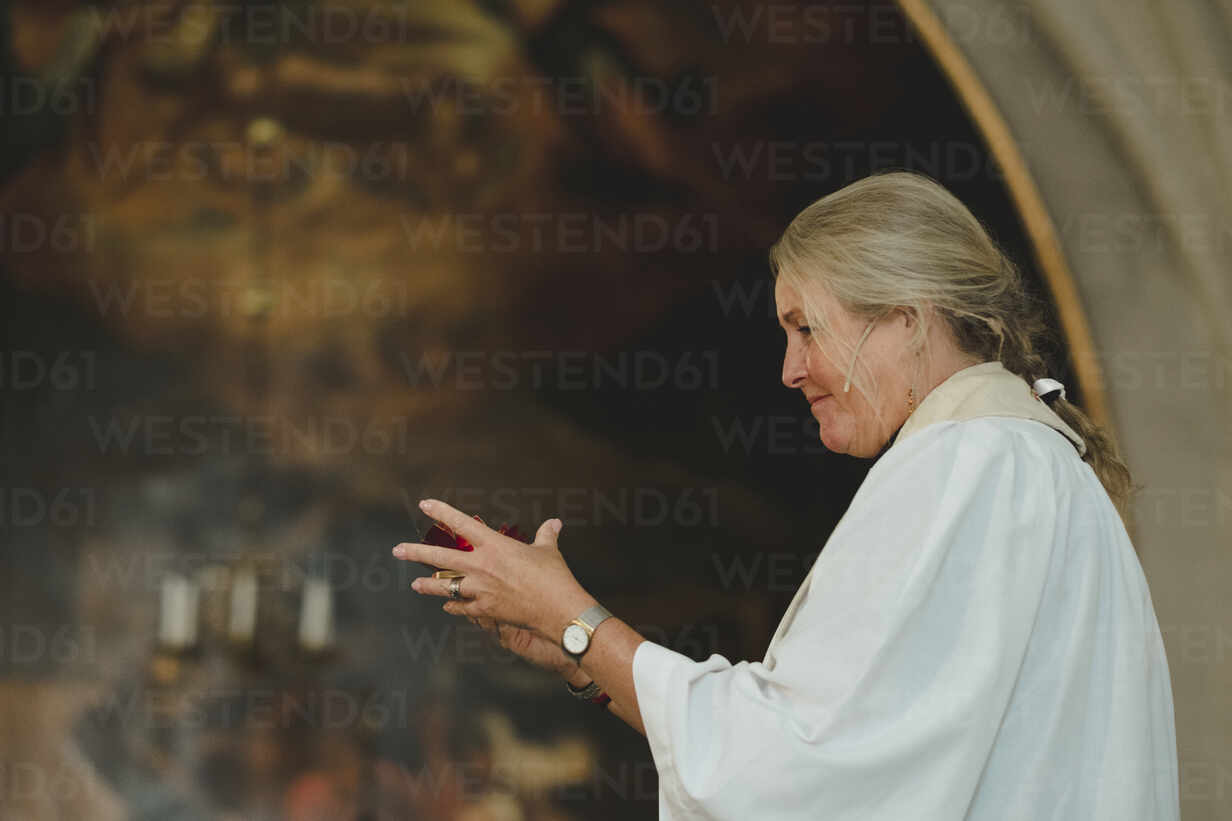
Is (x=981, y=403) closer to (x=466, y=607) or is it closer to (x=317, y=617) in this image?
(x=466, y=607)

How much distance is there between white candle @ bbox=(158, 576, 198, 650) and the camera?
12.4 feet

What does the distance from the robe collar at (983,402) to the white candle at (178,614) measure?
2.60m

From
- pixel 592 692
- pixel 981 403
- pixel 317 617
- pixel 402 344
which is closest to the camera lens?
pixel 981 403

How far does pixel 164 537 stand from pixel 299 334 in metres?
0.70

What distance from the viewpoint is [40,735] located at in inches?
148

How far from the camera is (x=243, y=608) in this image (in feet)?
12.4

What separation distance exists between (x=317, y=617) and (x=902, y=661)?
2513 millimetres

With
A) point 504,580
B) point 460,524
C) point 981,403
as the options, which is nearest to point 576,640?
point 504,580

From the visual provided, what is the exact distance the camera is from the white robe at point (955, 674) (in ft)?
5.10

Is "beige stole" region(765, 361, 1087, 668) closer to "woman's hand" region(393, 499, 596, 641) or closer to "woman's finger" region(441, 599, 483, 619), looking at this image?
"woman's hand" region(393, 499, 596, 641)

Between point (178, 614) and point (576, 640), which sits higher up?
point (576, 640)

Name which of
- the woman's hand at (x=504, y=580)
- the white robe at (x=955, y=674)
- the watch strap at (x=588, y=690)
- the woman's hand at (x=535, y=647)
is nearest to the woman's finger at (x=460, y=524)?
the woman's hand at (x=504, y=580)

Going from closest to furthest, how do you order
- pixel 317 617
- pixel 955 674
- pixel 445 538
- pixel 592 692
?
pixel 955 674 < pixel 445 538 < pixel 592 692 < pixel 317 617

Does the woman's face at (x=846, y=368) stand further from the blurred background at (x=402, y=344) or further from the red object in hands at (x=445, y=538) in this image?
the blurred background at (x=402, y=344)
